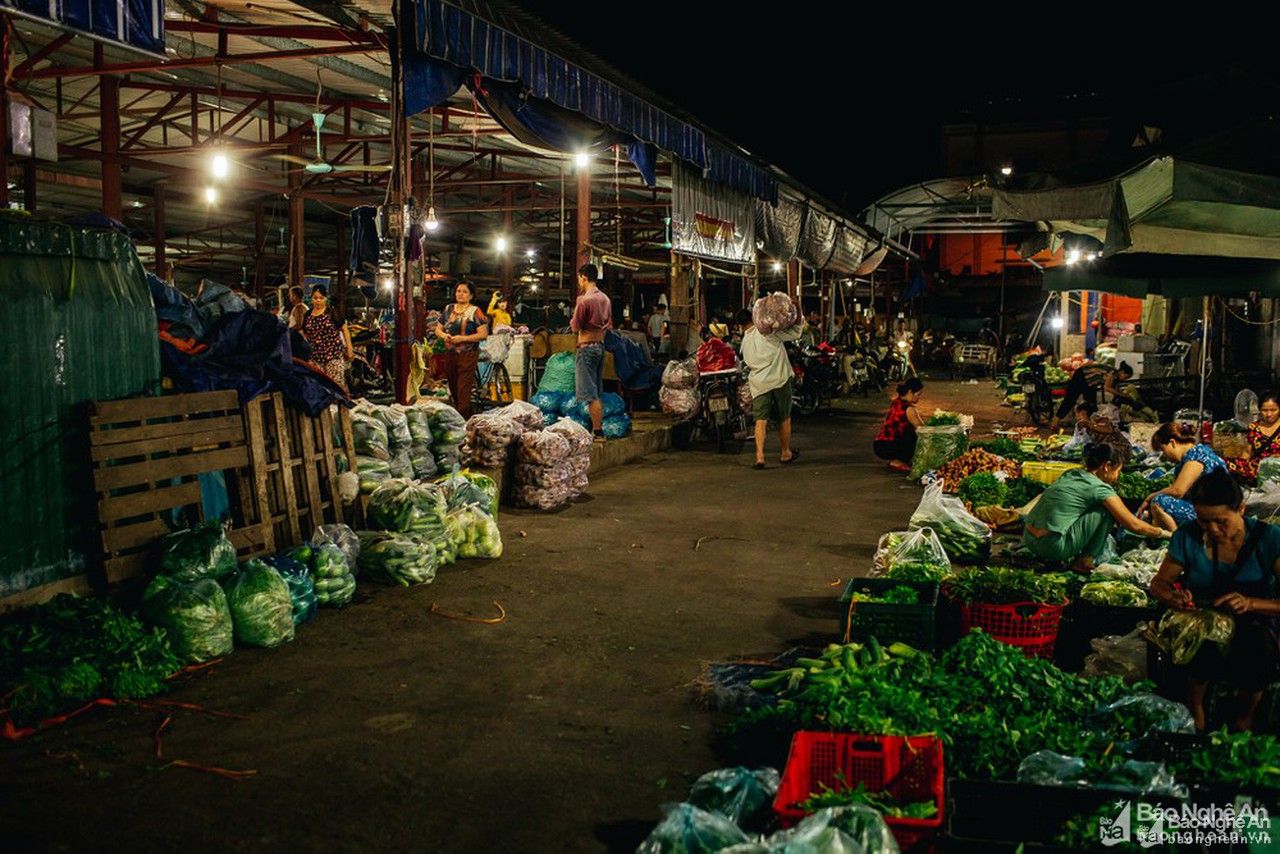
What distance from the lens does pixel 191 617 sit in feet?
17.7

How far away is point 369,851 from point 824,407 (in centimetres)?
1892

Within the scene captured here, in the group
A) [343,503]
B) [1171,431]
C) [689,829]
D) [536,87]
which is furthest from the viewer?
[536,87]

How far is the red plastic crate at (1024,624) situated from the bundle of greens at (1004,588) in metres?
0.10

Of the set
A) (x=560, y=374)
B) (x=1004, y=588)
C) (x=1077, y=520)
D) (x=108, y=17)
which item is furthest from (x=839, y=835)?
(x=560, y=374)

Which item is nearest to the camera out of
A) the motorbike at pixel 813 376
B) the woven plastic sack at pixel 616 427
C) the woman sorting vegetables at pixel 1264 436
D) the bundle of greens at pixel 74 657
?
Answer: the bundle of greens at pixel 74 657

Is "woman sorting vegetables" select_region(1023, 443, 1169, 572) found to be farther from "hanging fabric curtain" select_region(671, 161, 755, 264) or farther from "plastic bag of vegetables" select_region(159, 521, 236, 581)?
"hanging fabric curtain" select_region(671, 161, 755, 264)

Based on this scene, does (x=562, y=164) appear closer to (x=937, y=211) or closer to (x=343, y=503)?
(x=937, y=211)

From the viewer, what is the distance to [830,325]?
89.0 ft

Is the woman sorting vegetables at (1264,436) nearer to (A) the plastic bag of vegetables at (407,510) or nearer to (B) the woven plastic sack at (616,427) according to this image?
(B) the woven plastic sack at (616,427)

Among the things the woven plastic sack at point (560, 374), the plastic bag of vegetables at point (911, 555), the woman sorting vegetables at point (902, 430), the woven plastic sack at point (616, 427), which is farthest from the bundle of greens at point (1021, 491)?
the woven plastic sack at point (560, 374)

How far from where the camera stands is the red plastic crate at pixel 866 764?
3.45 meters

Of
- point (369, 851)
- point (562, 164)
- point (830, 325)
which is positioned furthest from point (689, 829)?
point (830, 325)

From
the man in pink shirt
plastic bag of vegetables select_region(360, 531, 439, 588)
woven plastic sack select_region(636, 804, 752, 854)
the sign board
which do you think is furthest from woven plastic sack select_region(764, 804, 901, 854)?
the man in pink shirt

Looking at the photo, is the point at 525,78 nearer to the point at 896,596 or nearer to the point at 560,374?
the point at 560,374
